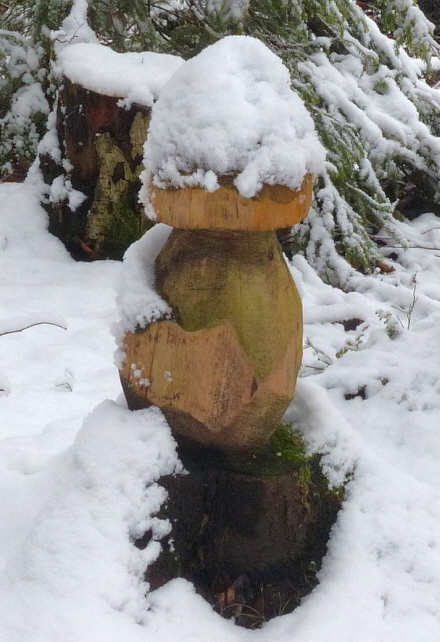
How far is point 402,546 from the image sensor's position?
62.5 inches

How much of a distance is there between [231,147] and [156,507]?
A: 0.83 m

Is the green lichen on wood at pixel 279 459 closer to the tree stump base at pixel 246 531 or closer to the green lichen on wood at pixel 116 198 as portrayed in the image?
the tree stump base at pixel 246 531

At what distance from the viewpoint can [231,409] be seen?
59.9 inches

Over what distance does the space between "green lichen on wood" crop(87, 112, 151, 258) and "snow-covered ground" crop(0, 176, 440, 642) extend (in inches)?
57.0

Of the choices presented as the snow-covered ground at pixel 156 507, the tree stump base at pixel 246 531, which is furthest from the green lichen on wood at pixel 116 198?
the tree stump base at pixel 246 531

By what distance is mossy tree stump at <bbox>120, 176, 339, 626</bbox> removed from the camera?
1.50 meters

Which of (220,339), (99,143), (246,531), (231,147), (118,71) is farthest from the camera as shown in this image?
(99,143)

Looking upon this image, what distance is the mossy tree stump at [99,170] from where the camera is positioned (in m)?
3.67

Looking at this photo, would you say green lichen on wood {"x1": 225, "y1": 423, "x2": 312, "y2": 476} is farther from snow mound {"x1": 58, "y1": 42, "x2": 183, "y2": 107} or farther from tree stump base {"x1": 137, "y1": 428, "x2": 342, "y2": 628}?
snow mound {"x1": 58, "y1": 42, "x2": 183, "y2": 107}

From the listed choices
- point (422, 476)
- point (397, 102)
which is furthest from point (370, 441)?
point (397, 102)

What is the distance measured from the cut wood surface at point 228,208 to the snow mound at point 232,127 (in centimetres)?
2

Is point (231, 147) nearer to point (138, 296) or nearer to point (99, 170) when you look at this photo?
point (138, 296)

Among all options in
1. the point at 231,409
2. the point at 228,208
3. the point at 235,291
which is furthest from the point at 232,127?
the point at 231,409

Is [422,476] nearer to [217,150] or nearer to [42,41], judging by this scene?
[217,150]
